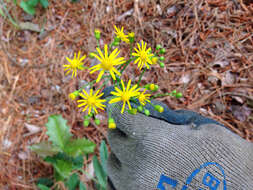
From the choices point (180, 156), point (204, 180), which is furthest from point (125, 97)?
point (204, 180)

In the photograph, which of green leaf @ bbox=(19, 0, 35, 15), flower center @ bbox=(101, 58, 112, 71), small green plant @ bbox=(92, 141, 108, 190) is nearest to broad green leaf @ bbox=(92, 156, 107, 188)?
small green plant @ bbox=(92, 141, 108, 190)

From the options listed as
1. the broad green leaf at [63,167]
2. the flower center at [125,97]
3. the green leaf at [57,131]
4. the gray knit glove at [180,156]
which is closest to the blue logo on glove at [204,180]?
the gray knit glove at [180,156]

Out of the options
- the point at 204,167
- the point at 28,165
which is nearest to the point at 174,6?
the point at 204,167

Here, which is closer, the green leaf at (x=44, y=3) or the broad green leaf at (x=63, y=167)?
the broad green leaf at (x=63, y=167)

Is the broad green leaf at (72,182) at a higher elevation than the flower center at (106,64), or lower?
lower

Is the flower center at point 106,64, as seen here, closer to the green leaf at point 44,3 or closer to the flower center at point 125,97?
the flower center at point 125,97

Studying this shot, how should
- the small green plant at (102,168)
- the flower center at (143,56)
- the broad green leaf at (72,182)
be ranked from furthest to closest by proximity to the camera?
the broad green leaf at (72,182) < the small green plant at (102,168) < the flower center at (143,56)

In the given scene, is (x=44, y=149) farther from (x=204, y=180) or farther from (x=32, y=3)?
(x=32, y=3)
